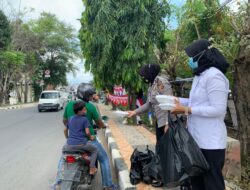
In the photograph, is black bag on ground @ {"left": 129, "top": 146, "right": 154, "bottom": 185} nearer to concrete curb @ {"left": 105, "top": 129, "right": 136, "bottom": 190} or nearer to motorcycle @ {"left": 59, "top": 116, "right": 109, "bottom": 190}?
concrete curb @ {"left": 105, "top": 129, "right": 136, "bottom": 190}

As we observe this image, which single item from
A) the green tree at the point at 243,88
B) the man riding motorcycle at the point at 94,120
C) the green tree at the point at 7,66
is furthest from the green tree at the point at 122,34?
the green tree at the point at 7,66

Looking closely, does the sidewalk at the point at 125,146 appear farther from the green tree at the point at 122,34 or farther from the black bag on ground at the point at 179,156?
the green tree at the point at 122,34

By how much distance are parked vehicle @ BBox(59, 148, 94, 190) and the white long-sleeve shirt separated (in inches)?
86.4

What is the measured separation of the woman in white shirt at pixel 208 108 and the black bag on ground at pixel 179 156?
10 centimetres

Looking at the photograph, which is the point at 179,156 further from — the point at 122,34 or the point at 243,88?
the point at 122,34

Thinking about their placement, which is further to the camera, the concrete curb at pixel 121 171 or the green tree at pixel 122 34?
the green tree at pixel 122 34

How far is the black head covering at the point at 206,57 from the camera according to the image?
2.96 m

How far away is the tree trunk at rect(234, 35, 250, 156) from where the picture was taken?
559 centimetres

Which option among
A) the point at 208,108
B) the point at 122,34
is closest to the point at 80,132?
the point at 208,108

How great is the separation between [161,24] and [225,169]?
325 inches

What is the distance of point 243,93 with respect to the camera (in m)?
5.67

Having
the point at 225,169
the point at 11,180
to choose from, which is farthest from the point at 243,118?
the point at 11,180

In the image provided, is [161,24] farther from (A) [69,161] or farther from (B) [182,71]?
(A) [69,161]

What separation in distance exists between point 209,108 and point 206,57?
446 millimetres
